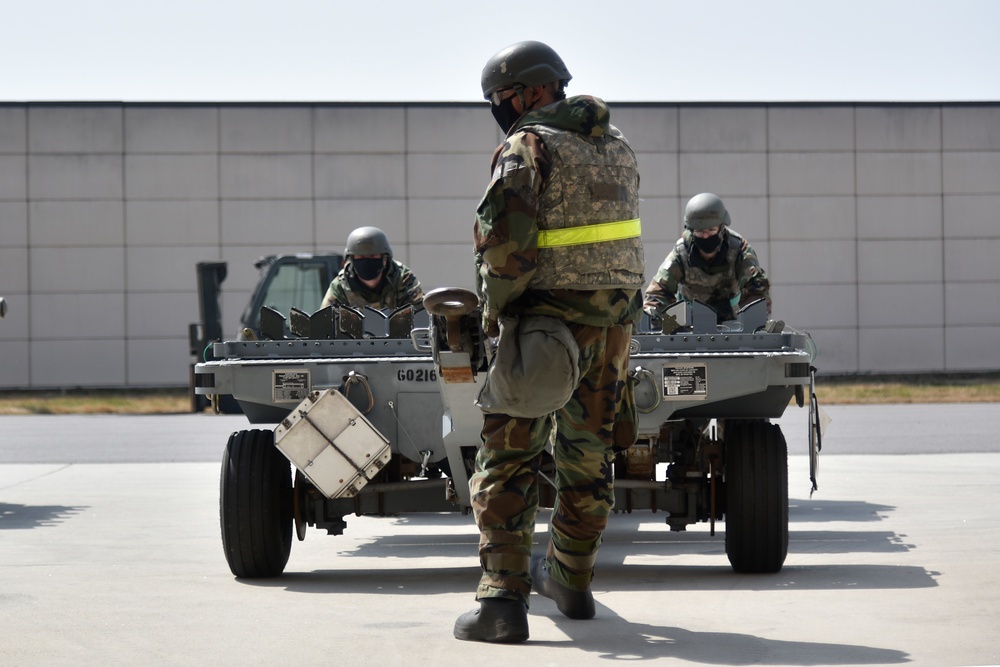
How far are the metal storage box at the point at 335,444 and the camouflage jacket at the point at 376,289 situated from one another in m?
3.43

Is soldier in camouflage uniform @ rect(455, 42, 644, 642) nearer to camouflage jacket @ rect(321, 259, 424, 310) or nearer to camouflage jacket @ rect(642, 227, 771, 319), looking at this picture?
camouflage jacket @ rect(642, 227, 771, 319)

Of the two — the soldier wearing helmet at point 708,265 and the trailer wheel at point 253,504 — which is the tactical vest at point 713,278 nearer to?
the soldier wearing helmet at point 708,265

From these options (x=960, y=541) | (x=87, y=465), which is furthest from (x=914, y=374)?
(x=960, y=541)

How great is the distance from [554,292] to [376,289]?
4.76 metres

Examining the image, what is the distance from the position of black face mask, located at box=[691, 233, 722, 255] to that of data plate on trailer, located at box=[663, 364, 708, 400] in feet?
10.6

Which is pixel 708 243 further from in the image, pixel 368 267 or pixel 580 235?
pixel 580 235

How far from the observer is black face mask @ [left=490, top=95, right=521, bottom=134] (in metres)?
5.57

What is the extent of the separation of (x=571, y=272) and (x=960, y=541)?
3.55m

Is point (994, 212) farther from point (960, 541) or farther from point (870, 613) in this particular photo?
point (870, 613)

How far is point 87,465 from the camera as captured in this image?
44.0 feet

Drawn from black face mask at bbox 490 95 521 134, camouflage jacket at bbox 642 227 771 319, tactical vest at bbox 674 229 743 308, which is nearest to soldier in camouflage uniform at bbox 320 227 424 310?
camouflage jacket at bbox 642 227 771 319

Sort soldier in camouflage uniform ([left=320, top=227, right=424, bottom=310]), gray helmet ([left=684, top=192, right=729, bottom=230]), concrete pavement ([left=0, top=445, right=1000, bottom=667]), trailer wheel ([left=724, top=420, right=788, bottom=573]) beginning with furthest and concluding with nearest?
soldier in camouflage uniform ([left=320, top=227, right=424, bottom=310])
gray helmet ([left=684, top=192, right=729, bottom=230])
trailer wheel ([left=724, top=420, right=788, bottom=573])
concrete pavement ([left=0, top=445, right=1000, bottom=667])
